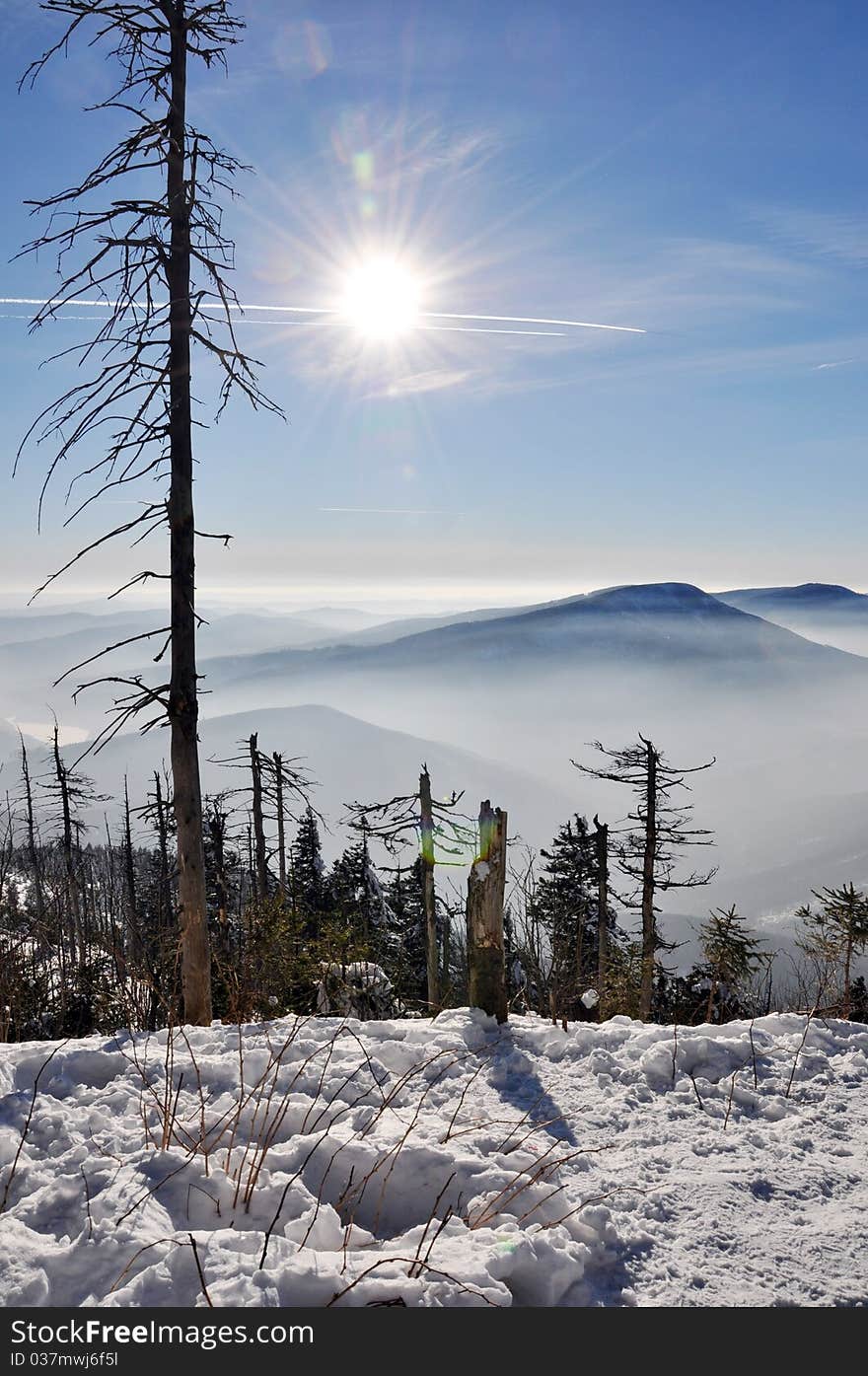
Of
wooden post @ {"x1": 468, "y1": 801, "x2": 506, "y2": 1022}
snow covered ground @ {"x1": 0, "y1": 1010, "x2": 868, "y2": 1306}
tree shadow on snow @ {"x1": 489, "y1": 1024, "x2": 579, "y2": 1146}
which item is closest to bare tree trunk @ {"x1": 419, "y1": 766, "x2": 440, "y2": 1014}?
wooden post @ {"x1": 468, "y1": 801, "x2": 506, "y2": 1022}

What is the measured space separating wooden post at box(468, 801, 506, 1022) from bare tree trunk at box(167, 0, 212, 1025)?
3445mm

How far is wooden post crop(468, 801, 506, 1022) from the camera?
6.50 metres

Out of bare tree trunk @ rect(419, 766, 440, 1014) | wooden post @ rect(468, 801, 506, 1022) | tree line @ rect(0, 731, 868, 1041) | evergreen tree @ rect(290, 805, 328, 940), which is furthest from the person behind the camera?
evergreen tree @ rect(290, 805, 328, 940)

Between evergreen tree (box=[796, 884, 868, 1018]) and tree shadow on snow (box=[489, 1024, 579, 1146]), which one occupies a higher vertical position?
tree shadow on snow (box=[489, 1024, 579, 1146])

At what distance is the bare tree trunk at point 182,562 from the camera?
830cm

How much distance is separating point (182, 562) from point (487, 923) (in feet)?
17.1

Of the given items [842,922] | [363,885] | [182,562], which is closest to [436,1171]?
[182,562]

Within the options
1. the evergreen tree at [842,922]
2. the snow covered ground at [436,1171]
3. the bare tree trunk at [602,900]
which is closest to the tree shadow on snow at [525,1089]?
the snow covered ground at [436,1171]

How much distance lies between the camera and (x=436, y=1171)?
3896 mm

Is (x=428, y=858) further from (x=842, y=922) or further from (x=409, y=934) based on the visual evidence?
(x=842, y=922)

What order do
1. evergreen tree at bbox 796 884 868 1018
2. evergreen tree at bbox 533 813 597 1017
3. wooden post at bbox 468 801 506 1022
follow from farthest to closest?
evergreen tree at bbox 533 813 597 1017 < evergreen tree at bbox 796 884 868 1018 < wooden post at bbox 468 801 506 1022

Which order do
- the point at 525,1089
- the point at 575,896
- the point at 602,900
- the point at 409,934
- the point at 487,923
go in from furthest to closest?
the point at 575,896
the point at 409,934
the point at 602,900
the point at 487,923
the point at 525,1089

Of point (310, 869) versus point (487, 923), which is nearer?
point (487, 923)

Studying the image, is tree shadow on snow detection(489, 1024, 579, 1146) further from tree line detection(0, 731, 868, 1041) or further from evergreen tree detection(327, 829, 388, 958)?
evergreen tree detection(327, 829, 388, 958)
